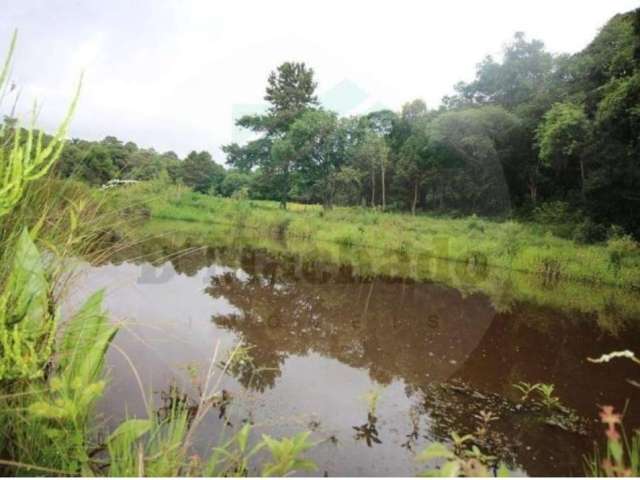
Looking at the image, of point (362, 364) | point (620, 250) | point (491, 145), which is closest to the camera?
point (362, 364)

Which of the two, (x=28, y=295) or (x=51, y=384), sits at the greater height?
(x=28, y=295)

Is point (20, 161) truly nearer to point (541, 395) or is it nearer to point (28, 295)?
point (28, 295)

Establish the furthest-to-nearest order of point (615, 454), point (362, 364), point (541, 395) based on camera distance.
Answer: point (362, 364)
point (541, 395)
point (615, 454)

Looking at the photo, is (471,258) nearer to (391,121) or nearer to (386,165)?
(386,165)

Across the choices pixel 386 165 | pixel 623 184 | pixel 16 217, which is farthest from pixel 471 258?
pixel 386 165

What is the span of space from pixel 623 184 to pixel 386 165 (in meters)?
14.7

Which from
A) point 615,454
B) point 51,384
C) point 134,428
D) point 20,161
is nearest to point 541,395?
point 615,454

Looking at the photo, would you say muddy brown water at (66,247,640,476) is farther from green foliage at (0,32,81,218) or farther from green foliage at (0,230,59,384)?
green foliage at (0,32,81,218)

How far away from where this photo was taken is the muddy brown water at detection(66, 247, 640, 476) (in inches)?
108

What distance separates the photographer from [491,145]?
79.7 ft

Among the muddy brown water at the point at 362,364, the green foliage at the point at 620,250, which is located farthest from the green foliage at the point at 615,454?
the green foliage at the point at 620,250

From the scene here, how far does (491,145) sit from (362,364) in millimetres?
23061

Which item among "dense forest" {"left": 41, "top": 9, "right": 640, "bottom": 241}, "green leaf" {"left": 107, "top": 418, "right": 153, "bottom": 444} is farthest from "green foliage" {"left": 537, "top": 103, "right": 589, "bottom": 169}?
"green leaf" {"left": 107, "top": 418, "right": 153, "bottom": 444}

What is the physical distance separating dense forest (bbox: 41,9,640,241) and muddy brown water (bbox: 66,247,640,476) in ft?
26.6
